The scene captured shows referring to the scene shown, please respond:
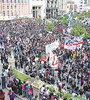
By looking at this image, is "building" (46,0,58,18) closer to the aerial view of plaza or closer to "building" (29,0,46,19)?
"building" (29,0,46,19)

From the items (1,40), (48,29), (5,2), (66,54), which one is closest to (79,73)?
(66,54)

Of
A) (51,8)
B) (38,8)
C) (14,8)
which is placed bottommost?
(14,8)

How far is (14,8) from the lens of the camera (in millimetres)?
54906

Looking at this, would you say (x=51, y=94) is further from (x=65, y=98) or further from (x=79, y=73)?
(x=79, y=73)

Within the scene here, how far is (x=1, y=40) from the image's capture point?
2483 centimetres

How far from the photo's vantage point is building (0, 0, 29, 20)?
52638 mm

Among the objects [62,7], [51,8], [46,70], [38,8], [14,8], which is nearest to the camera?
[46,70]

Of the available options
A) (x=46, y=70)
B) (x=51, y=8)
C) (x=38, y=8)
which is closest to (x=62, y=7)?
(x=51, y=8)

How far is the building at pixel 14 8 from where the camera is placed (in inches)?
2072

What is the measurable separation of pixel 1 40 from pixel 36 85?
14104mm

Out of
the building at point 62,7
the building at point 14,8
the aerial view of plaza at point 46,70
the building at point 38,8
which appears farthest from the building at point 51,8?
the aerial view of plaza at point 46,70

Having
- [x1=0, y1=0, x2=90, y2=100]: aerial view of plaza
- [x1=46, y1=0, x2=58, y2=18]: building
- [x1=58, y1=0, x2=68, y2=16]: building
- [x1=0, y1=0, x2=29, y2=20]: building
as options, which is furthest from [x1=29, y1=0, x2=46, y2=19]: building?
[x1=0, y1=0, x2=90, y2=100]: aerial view of plaza

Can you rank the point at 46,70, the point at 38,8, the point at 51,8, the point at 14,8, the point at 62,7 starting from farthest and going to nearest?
the point at 62,7, the point at 51,8, the point at 38,8, the point at 14,8, the point at 46,70

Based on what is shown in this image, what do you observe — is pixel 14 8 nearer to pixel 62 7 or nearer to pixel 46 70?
pixel 62 7
